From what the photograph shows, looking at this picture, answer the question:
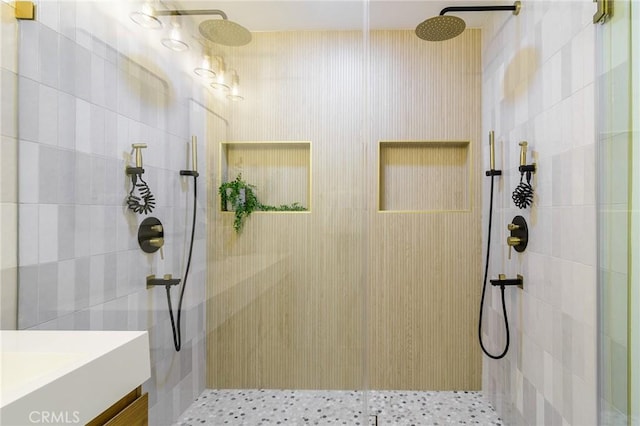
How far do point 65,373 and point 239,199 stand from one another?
672 millimetres

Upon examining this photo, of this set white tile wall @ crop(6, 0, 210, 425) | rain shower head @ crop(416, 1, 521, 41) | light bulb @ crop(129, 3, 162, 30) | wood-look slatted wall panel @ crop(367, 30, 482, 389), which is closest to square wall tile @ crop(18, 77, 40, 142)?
white tile wall @ crop(6, 0, 210, 425)

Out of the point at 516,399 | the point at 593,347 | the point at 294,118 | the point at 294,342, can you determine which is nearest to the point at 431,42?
the point at 294,118

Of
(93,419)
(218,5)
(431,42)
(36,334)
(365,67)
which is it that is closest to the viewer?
(93,419)

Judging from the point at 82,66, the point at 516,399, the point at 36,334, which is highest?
the point at 82,66

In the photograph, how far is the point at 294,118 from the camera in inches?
44.8

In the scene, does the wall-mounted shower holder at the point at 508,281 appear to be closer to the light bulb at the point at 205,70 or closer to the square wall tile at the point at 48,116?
the light bulb at the point at 205,70

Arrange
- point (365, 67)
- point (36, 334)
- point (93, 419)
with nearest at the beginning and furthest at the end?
point (93, 419)
point (36, 334)
point (365, 67)

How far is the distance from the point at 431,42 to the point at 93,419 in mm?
2192

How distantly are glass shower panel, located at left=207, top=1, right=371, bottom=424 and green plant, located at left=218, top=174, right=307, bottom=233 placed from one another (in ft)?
0.03

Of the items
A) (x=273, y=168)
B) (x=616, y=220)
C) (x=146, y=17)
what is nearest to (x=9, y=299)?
(x=273, y=168)

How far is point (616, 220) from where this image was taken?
0.95 meters

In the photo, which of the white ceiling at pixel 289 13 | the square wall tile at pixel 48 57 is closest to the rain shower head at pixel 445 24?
the white ceiling at pixel 289 13

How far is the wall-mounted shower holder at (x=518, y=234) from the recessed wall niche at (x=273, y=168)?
1040 mm

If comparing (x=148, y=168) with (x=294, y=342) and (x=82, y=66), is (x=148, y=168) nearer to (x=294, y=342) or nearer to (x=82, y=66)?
(x=82, y=66)
